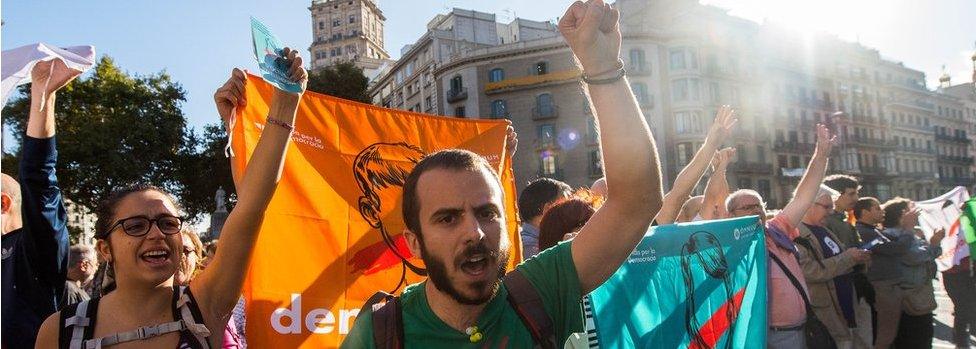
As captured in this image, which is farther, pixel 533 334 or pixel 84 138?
pixel 84 138

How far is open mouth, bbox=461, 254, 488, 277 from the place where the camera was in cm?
166

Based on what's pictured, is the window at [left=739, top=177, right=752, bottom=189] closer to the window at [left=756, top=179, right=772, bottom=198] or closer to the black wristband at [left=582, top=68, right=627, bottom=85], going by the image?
the window at [left=756, top=179, right=772, bottom=198]

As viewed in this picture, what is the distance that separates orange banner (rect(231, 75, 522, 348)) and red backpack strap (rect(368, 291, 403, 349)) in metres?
1.69

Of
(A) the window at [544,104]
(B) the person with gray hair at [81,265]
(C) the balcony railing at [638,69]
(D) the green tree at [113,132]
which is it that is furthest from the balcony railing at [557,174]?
(B) the person with gray hair at [81,265]

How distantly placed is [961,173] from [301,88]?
312ft

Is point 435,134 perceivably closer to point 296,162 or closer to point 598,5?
point 296,162

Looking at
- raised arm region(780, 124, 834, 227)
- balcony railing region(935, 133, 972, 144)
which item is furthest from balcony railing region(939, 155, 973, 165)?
raised arm region(780, 124, 834, 227)

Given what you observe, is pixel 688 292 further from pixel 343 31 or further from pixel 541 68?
pixel 343 31

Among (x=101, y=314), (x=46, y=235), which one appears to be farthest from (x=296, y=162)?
(x=101, y=314)

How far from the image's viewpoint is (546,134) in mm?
45281

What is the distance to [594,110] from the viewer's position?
1.73 metres

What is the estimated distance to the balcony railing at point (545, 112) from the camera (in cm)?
4522

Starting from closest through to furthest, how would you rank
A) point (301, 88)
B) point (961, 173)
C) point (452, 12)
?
point (301, 88) < point (452, 12) < point (961, 173)

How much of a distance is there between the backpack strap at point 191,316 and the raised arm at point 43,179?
0.67 metres
